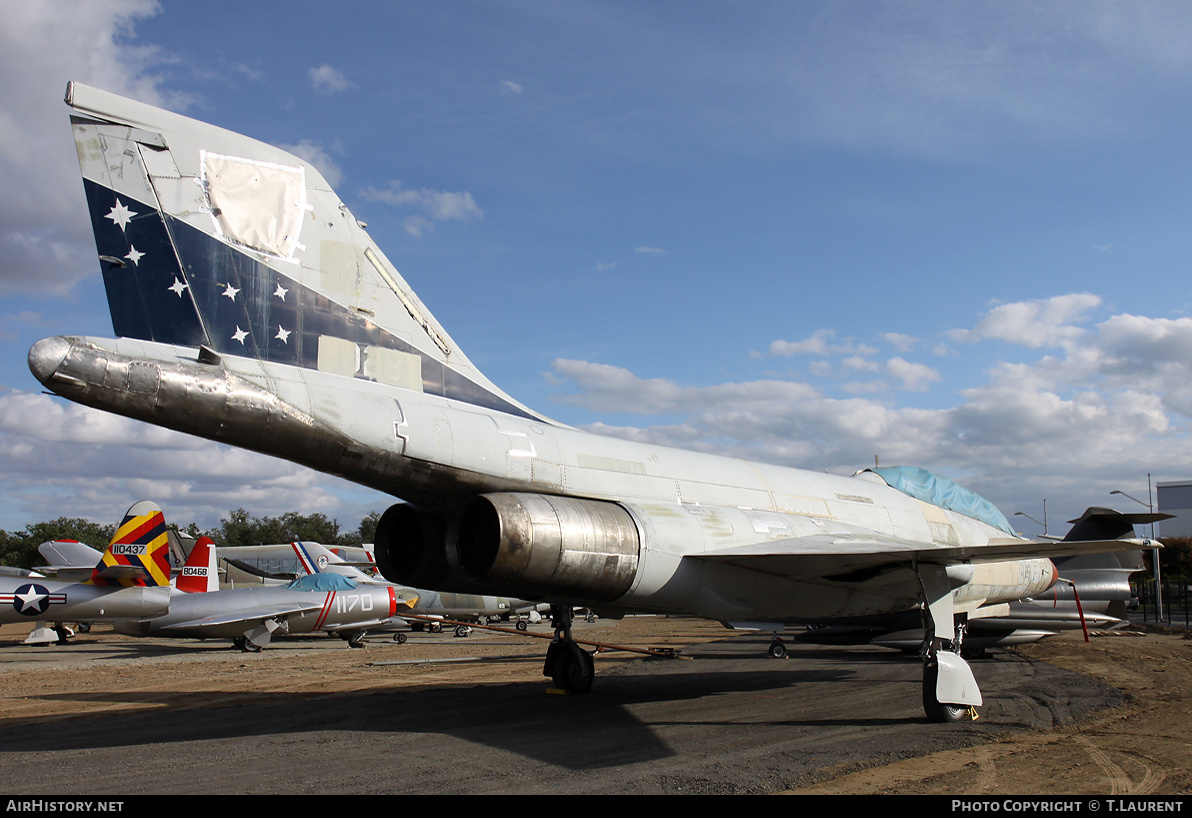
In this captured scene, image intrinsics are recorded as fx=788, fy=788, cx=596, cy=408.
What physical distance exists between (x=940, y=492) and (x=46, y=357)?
11.9 m

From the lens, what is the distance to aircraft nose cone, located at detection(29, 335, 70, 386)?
16.9 ft

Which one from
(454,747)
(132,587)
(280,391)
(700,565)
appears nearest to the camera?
(280,391)

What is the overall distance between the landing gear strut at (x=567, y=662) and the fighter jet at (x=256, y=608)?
1136 centimetres

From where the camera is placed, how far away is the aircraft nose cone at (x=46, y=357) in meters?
5.15

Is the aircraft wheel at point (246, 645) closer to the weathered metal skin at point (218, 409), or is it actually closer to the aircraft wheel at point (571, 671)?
the aircraft wheel at point (571, 671)

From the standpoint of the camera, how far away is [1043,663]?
591 inches

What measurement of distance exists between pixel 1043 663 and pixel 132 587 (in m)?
20.0

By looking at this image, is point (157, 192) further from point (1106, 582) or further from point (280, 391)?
point (1106, 582)

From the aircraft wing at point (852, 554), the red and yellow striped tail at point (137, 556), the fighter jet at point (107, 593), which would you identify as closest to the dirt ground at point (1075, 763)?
the aircraft wing at point (852, 554)

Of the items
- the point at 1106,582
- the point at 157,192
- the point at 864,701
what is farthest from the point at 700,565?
the point at 1106,582

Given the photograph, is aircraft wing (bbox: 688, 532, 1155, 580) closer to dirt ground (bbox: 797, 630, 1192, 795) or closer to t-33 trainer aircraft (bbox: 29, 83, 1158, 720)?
t-33 trainer aircraft (bbox: 29, 83, 1158, 720)

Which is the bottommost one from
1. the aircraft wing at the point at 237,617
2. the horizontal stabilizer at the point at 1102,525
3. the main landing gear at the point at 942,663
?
the aircraft wing at the point at 237,617

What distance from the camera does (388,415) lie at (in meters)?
6.75

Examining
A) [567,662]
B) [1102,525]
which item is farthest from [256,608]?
[1102,525]
